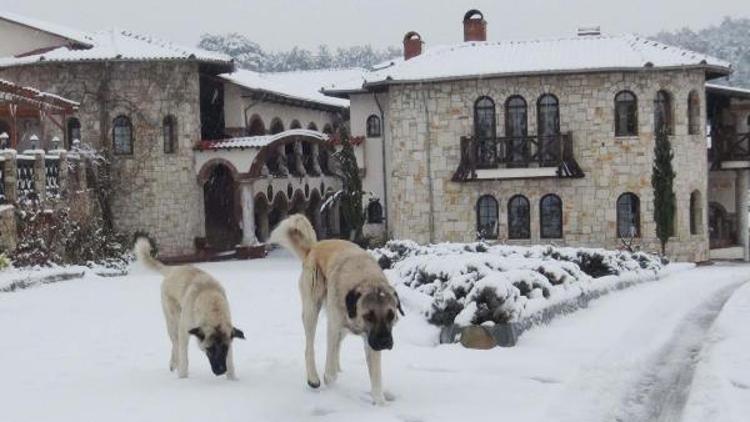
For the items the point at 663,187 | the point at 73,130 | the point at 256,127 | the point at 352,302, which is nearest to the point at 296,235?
the point at 352,302

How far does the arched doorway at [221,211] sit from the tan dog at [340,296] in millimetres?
23392

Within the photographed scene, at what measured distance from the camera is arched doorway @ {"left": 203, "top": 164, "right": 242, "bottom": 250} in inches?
1245

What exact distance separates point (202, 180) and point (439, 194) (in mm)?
7849

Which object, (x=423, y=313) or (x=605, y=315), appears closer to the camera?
(x=423, y=313)

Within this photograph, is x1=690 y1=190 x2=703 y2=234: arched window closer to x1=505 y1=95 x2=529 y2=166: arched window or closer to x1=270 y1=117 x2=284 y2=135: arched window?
x1=505 y1=95 x2=529 y2=166: arched window

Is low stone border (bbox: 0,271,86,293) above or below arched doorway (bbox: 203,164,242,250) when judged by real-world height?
below

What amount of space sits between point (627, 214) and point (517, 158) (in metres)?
3.86

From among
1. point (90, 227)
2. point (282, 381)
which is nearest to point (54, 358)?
point (282, 381)

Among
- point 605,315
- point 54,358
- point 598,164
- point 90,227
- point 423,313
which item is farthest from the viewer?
point 598,164

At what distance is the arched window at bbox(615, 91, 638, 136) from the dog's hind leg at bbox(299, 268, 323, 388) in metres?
22.1

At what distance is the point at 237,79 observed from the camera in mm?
33219

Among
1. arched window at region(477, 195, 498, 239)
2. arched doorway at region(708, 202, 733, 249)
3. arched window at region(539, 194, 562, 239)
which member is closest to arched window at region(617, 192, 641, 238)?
arched window at region(539, 194, 562, 239)

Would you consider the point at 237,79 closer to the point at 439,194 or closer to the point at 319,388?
the point at 439,194

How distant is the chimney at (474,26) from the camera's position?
3428 cm
